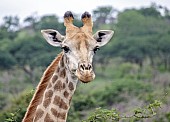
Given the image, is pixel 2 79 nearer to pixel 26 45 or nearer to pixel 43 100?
pixel 26 45

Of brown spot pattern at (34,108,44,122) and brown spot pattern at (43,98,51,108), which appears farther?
brown spot pattern at (43,98,51,108)

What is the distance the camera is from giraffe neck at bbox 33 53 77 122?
6.71 meters

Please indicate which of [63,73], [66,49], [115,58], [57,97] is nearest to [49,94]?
[57,97]

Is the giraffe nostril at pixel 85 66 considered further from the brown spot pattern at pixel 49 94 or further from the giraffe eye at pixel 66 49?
the brown spot pattern at pixel 49 94

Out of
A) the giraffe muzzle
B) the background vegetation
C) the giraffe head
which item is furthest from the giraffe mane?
the background vegetation

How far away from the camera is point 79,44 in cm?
665

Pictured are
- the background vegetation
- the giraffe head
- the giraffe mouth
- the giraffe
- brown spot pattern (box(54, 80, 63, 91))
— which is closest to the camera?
the giraffe mouth

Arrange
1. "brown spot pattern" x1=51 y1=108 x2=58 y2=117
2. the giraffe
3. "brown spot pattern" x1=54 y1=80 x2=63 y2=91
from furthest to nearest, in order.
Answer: "brown spot pattern" x1=54 y1=80 x2=63 y2=91 → "brown spot pattern" x1=51 y1=108 x2=58 y2=117 → the giraffe

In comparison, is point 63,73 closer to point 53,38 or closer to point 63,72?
point 63,72

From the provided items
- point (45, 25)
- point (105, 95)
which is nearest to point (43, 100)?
point (105, 95)

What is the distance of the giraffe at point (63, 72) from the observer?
21.8ft

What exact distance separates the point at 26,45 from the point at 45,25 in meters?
8.83

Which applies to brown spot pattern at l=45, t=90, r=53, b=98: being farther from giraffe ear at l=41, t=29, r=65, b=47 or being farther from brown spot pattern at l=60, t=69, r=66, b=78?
giraffe ear at l=41, t=29, r=65, b=47

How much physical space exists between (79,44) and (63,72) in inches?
20.4
